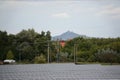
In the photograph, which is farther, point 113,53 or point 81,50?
point 81,50

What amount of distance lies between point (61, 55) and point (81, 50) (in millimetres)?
3798

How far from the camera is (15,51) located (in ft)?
149

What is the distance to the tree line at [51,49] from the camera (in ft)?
145

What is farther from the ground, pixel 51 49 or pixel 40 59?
pixel 51 49

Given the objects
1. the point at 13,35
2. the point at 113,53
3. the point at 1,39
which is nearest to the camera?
the point at 113,53

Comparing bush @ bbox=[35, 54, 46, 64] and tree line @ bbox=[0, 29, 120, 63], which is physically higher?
tree line @ bbox=[0, 29, 120, 63]

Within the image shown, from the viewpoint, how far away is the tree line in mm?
44281

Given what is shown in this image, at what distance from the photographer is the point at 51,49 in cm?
4803

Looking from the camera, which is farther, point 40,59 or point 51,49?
Result: point 51,49

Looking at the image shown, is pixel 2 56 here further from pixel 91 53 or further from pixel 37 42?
pixel 91 53

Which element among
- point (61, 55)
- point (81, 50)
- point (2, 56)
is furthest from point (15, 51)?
point (81, 50)

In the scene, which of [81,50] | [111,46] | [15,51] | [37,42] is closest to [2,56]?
[15,51]

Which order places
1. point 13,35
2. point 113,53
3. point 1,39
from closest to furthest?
point 113,53 → point 1,39 → point 13,35

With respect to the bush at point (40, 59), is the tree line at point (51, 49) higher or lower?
higher
